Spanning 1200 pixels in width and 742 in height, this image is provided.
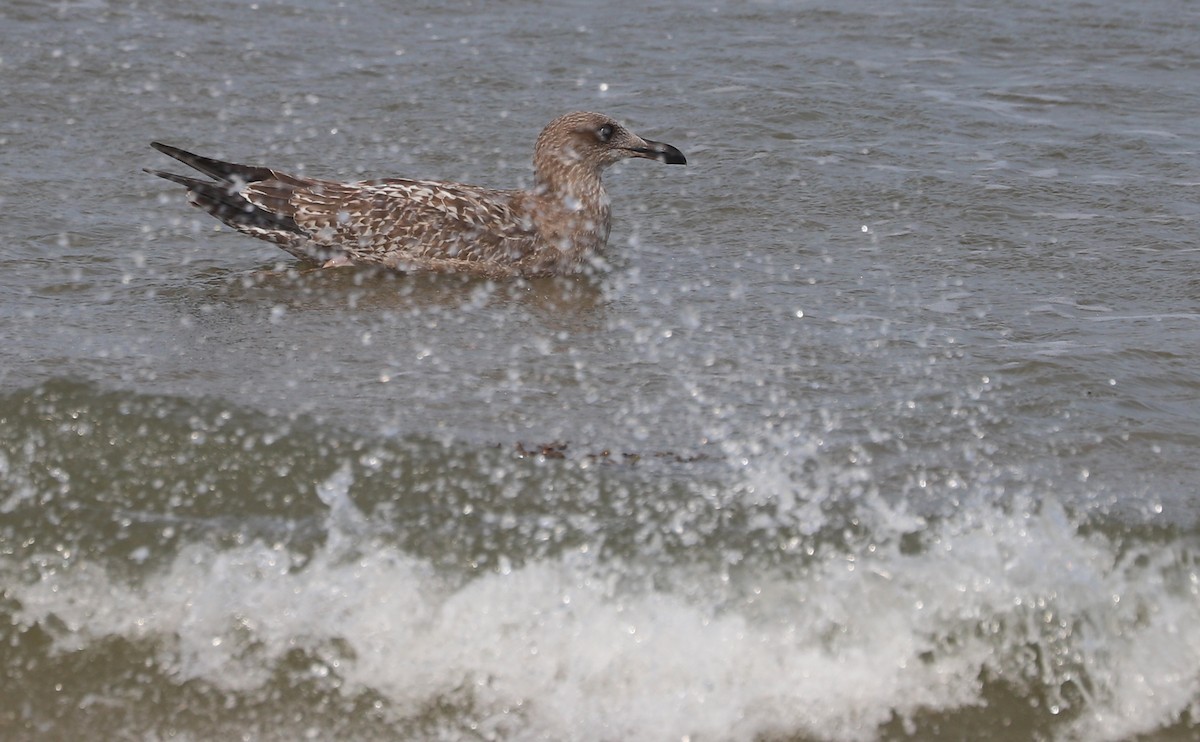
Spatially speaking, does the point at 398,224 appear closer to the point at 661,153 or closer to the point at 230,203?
the point at 230,203

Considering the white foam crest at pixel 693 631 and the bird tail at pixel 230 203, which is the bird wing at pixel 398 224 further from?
the white foam crest at pixel 693 631

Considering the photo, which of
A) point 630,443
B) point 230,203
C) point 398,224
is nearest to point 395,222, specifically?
point 398,224

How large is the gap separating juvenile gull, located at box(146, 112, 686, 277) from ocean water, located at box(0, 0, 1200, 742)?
7.4 inches

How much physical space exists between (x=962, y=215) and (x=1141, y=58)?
426 cm

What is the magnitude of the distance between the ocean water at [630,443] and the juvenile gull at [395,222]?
0.19 m

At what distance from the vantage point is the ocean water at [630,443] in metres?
5.63

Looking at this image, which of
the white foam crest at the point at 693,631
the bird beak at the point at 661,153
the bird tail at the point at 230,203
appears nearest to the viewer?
the white foam crest at the point at 693,631

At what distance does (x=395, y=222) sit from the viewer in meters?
9.62

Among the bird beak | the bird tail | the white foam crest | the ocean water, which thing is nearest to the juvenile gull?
the bird tail

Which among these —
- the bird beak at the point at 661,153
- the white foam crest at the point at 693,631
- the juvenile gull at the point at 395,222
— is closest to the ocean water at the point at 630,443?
the white foam crest at the point at 693,631

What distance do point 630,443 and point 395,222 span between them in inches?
125

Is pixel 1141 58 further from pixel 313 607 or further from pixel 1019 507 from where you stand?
pixel 313 607

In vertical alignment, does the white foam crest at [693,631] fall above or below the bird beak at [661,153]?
below

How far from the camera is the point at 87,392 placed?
23.4 feet
